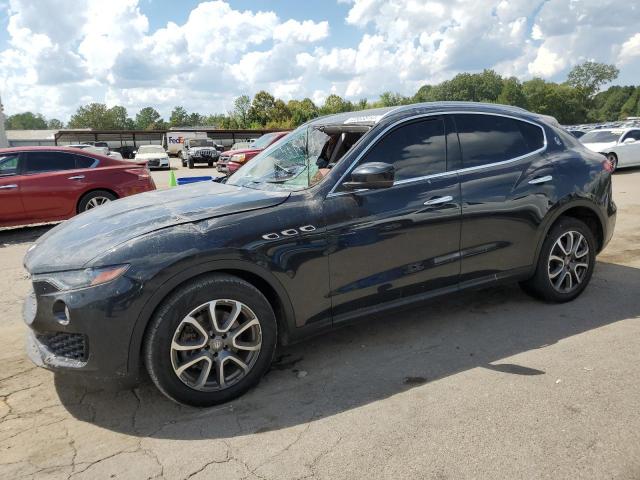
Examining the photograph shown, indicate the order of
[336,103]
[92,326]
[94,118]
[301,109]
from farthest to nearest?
[94,118]
[336,103]
[301,109]
[92,326]

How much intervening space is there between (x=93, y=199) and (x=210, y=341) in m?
6.89

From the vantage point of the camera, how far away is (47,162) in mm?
8773

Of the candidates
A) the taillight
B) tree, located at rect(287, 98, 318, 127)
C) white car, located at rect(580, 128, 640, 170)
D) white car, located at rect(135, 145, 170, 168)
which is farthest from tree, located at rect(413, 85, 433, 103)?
the taillight

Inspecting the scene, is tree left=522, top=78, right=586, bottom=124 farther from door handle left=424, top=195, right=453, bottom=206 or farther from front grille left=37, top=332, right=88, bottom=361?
front grille left=37, top=332, right=88, bottom=361

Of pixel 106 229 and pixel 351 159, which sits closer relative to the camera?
pixel 106 229

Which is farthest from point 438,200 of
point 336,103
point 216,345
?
point 336,103

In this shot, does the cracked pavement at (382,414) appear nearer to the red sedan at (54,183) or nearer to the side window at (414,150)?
the side window at (414,150)

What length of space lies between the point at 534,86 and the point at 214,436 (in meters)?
135

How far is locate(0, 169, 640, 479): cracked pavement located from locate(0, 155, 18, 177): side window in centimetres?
543

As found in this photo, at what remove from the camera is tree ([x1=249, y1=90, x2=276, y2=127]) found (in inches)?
3575

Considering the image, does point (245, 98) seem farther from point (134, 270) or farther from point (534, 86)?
point (134, 270)

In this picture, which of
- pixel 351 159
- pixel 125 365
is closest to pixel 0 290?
pixel 125 365

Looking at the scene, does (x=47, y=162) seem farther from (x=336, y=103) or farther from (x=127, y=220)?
(x=336, y=103)

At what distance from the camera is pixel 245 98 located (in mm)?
95938
